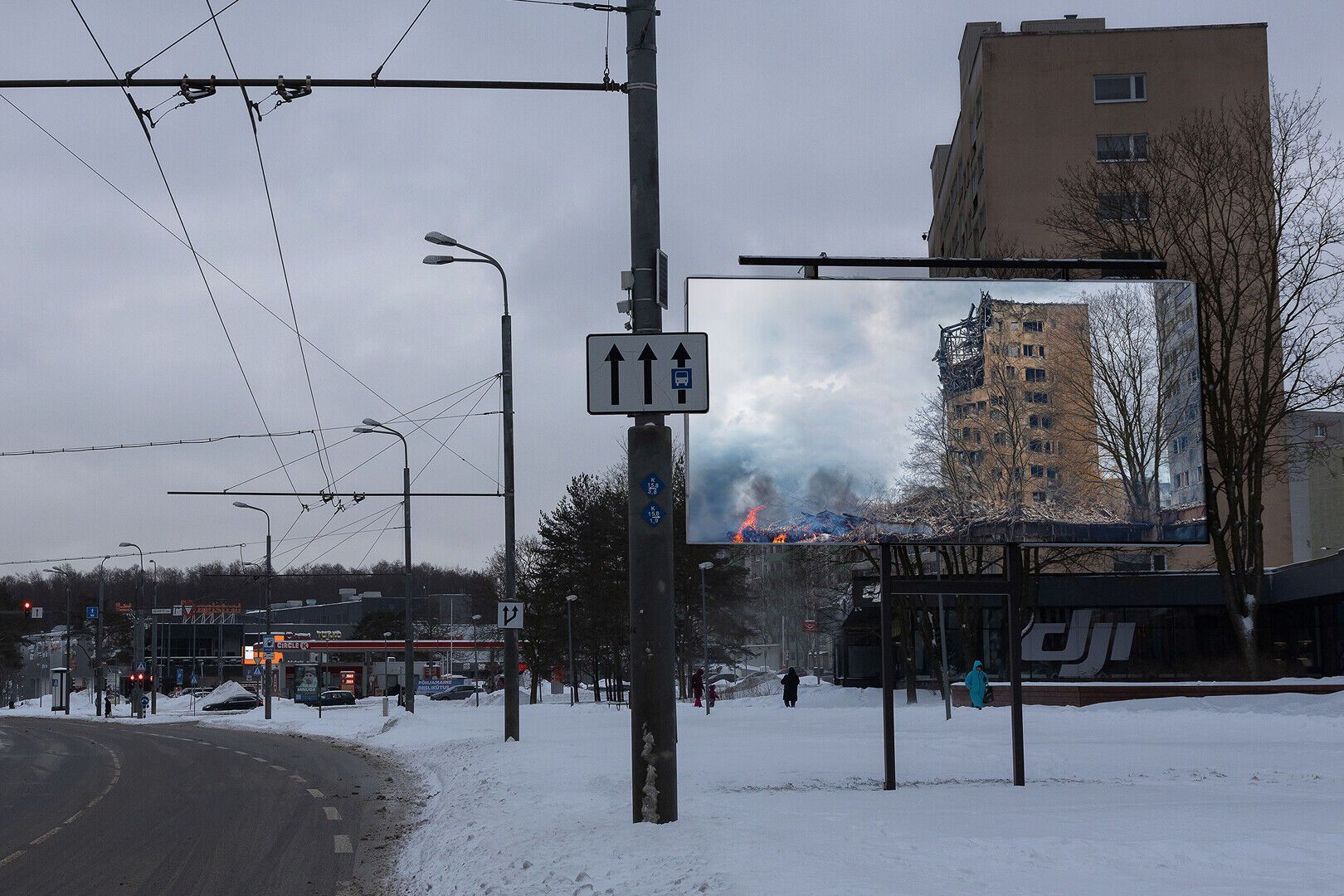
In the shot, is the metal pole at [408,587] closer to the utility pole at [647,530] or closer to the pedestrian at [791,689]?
the pedestrian at [791,689]

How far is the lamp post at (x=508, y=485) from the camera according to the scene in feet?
81.5

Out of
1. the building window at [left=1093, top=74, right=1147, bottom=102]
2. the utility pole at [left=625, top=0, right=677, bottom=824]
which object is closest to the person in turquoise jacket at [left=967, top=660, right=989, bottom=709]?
the utility pole at [left=625, top=0, right=677, bottom=824]

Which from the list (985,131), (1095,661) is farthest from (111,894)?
(985,131)

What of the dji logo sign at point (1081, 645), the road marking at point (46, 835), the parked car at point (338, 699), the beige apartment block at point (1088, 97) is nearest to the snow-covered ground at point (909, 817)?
the road marking at point (46, 835)

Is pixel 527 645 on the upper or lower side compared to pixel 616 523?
lower

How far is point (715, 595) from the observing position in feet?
223

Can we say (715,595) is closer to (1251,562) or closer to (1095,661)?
(1095,661)

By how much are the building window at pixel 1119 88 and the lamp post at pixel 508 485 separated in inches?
1329

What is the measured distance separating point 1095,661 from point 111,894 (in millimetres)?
45174

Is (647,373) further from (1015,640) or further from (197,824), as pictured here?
(197,824)

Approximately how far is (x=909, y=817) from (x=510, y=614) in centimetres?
1530

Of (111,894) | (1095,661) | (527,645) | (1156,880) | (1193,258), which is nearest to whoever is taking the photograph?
(1156,880)

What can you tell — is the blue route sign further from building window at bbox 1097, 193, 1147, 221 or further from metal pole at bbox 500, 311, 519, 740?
building window at bbox 1097, 193, 1147, 221

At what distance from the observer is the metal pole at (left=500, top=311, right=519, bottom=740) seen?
24.8 meters
